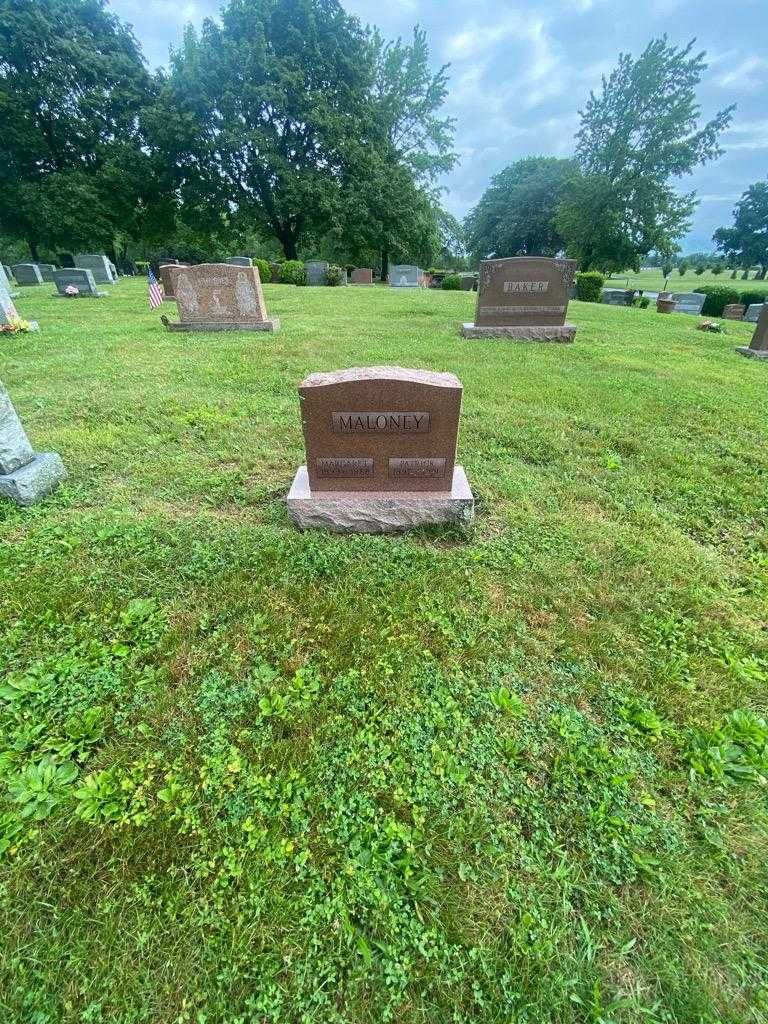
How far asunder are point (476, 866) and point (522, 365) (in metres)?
6.94

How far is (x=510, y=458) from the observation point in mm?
4039

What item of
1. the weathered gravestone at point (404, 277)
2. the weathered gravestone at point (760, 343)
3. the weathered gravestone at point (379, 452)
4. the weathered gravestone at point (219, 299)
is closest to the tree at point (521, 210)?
the weathered gravestone at point (404, 277)

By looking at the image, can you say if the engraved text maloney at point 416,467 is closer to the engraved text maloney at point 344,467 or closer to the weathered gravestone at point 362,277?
the engraved text maloney at point 344,467

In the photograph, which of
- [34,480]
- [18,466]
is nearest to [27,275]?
[18,466]

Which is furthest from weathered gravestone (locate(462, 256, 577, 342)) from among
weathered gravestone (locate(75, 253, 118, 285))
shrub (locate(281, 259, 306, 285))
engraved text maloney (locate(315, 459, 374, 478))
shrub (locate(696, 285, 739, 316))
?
weathered gravestone (locate(75, 253, 118, 285))

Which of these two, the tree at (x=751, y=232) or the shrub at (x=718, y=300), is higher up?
the tree at (x=751, y=232)

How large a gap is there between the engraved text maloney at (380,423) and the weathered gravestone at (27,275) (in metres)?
22.0

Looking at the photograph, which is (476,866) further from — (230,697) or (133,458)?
(133,458)

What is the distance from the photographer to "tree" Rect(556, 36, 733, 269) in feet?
85.6

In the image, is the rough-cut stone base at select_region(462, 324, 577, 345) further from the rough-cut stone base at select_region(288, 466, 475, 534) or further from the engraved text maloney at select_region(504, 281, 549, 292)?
the rough-cut stone base at select_region(288, 466, 475, 534)

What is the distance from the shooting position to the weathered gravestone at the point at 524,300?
8570mm

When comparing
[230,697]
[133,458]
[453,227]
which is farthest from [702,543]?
[453,227]

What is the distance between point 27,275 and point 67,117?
17761 millimetres

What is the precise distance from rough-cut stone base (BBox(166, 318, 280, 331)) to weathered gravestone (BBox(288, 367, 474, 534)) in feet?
23.6
